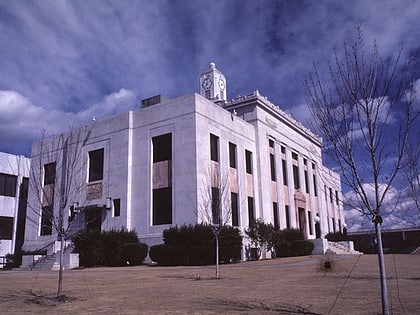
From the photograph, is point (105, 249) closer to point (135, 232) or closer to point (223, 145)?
point (135, 232)

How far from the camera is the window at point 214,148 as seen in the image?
111 ft

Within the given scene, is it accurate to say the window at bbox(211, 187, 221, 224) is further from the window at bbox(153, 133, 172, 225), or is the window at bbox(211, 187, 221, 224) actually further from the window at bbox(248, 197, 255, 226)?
the window at bbox(248, 197, 255, 226)

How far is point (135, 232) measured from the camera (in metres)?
31.3

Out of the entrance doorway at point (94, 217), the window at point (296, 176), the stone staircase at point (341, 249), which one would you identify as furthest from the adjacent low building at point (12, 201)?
the stone staircase at point (341, 249)

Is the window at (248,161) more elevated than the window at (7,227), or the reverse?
the window at (248,161)

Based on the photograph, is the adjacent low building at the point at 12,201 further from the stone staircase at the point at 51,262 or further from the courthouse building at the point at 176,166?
the stone staircase at the point at 51,262

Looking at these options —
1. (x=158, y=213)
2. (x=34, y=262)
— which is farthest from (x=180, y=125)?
(x=34, y=262)

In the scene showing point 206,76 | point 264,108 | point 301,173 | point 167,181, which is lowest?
point 167,181

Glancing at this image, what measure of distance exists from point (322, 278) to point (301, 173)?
33827 millimetres

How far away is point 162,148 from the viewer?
33688 mm

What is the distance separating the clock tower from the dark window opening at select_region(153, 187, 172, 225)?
800 inches

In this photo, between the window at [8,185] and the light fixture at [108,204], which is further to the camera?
the window at [8,185]

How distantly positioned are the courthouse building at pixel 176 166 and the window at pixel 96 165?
9cm

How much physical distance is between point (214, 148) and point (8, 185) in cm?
2374
